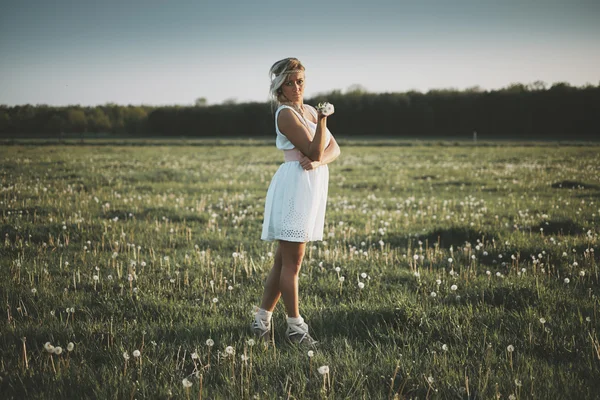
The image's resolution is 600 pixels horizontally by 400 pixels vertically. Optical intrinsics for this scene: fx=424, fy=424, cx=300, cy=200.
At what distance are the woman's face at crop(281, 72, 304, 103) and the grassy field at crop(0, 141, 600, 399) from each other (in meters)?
2.17

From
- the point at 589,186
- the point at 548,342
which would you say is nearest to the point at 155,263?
the point at 548,342

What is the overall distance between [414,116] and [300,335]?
9312 centimetres

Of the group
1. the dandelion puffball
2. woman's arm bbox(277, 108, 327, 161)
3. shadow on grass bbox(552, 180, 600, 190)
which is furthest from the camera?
shadow on grass bbox(552, 180, 600, 190)

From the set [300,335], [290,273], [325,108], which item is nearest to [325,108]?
[325,108]

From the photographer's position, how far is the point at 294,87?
376 centimetres

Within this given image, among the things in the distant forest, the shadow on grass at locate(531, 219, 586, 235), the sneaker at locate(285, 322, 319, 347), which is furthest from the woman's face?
the distant forest

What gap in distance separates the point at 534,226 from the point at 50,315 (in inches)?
327

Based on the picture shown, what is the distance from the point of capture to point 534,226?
27.6ft

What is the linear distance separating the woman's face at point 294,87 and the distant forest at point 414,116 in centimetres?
5834

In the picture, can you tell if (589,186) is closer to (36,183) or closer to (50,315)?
(50,315)

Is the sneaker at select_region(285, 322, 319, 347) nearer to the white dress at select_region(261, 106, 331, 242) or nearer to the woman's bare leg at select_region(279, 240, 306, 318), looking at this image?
the woman's bare leg at select_region(279, 240, 306, 318)

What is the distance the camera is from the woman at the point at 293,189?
3.70 meters

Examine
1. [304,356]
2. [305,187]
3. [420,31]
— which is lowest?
[304,356]

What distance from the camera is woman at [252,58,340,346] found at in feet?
12.1
